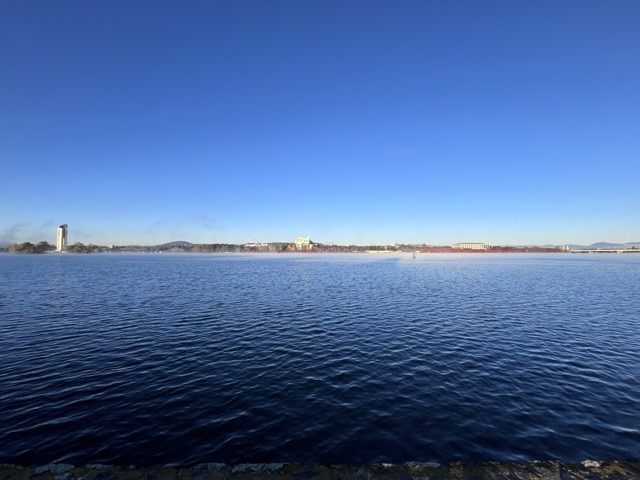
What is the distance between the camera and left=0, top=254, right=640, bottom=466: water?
1259cm

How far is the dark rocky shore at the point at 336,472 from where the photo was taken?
33.6 feet

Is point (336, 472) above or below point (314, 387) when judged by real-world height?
above

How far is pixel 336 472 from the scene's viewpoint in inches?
416

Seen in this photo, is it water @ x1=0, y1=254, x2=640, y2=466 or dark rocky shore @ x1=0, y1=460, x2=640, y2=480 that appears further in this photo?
water @ x1=0, y1=254, x2=640, y2=466

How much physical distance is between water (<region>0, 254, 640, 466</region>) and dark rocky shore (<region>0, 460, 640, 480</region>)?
36.7 inches

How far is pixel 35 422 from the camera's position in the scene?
1419 centimetres

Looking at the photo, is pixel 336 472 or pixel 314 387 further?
pixel 314 387

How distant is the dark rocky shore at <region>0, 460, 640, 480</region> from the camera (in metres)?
10.2

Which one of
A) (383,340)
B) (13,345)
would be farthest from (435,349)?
(13,345)

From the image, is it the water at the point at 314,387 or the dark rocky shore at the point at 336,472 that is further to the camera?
the water at the point at 314,387

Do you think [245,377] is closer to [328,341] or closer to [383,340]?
[328,341]

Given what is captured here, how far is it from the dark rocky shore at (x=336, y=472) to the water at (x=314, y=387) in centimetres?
93

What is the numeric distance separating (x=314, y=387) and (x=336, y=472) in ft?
25.8

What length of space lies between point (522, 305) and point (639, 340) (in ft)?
57.0
